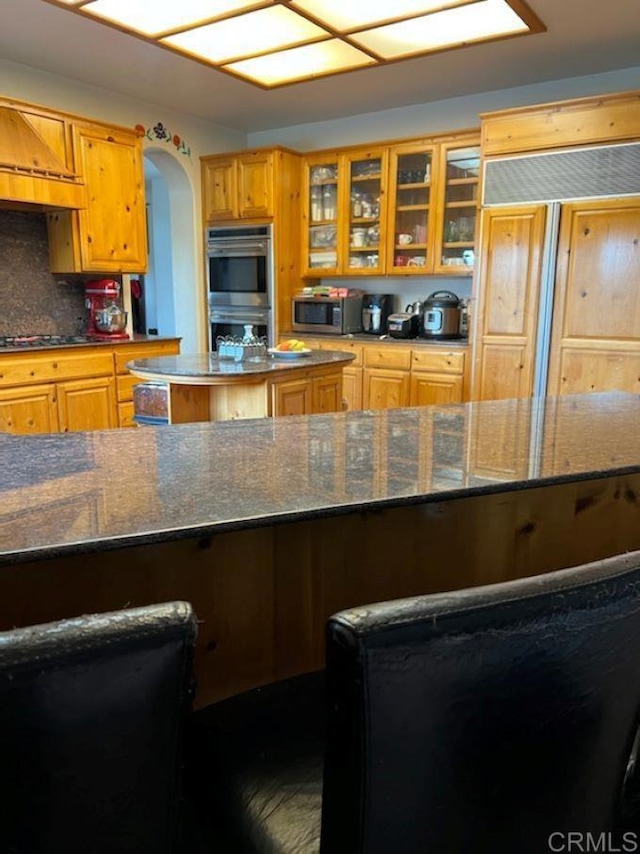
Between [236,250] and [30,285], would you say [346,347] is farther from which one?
[30,285]

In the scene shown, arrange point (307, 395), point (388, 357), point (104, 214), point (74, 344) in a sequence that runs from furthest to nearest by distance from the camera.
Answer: point (388, 357), point (104, 214), point (74, 344), point (307, 395)

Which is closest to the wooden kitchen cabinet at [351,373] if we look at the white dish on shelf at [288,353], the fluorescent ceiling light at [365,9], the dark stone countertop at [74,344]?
Answer: the dark stone countertop at [74,344]

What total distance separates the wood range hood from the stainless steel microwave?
74.1 inches

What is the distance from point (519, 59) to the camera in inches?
155

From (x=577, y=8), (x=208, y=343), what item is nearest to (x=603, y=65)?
(x=577, y=8)

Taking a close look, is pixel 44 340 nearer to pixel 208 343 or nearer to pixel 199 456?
pixel 208 343

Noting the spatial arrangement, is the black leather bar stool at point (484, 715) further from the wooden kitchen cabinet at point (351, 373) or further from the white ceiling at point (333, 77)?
the wooden kitchen cabinet at point (351, 373)

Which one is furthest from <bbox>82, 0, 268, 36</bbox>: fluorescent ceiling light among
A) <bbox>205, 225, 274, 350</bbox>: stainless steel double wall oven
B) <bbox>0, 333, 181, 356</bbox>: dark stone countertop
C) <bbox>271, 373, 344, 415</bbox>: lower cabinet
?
<bbox>205, 225, 274, 350</bbox>: stainless steel double wall oven

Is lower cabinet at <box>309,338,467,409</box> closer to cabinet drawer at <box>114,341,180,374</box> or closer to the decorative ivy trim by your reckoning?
cabinet drawer at <box>114,341,180,374</box>

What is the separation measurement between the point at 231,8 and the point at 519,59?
2.00m

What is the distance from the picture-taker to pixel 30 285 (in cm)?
452

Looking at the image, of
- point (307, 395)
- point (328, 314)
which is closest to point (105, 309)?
point (328, 314)

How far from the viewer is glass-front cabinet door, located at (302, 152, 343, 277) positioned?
5238 millimetres

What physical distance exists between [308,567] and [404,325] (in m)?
3.88
